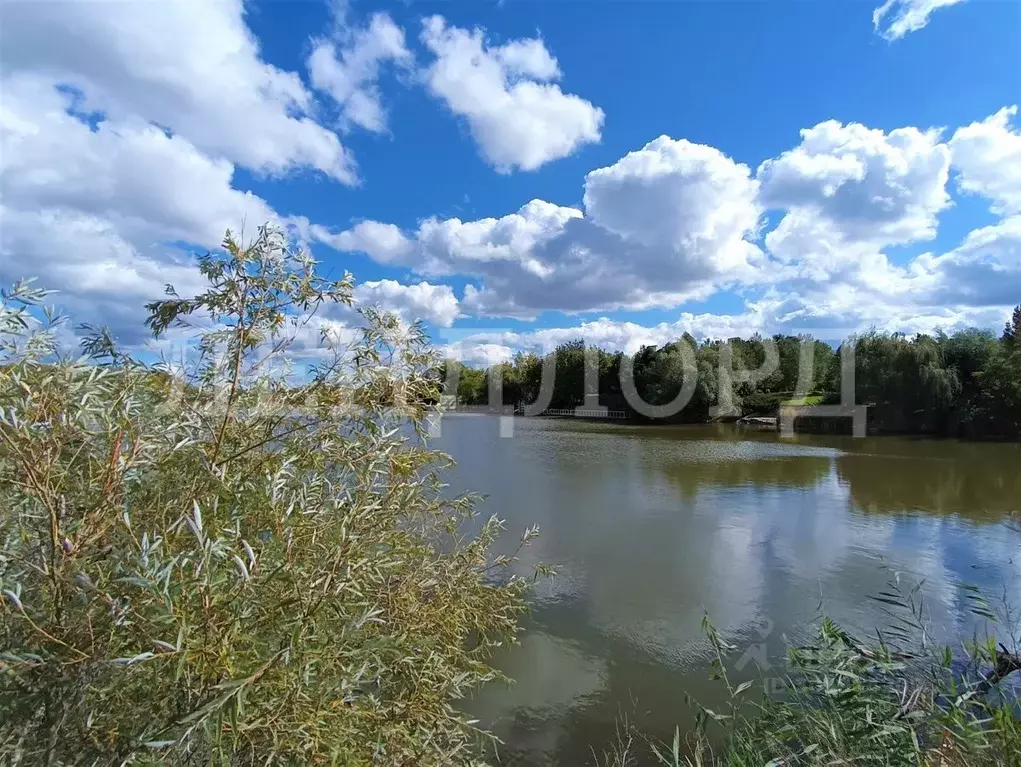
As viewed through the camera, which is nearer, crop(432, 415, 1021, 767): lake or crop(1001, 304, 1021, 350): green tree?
crop(432, 415, 1021, 767): lake

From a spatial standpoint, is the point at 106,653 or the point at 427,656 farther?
the point at 427,656

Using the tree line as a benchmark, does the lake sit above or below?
below

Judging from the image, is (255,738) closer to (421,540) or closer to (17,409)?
(17,409)

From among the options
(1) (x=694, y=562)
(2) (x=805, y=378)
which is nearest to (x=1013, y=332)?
(2) (x=805, y=378)

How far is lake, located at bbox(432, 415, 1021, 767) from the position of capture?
5.00m

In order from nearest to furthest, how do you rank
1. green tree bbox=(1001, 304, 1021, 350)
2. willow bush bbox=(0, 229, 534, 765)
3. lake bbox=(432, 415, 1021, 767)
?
willow bush bbox=(0, 229, 534, 765) → lake bbox=(432, 415, 1021, 767) → green tree bbox=(1001, 304, 1021, 350)

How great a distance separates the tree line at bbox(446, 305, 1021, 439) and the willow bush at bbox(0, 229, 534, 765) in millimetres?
9624

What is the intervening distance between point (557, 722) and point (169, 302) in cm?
426

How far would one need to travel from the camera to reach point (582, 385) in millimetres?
45750

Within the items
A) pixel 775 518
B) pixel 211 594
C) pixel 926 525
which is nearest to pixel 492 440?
pixel 775 518

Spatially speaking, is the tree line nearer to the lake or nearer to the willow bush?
the lake

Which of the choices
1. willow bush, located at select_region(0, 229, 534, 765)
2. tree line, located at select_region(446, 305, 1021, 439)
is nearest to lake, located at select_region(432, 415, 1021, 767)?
willow bush, located at select_region(0, 229, 534, 765)

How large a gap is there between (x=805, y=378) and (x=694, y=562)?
28525 millimetres

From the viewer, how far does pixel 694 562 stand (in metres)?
8.42
